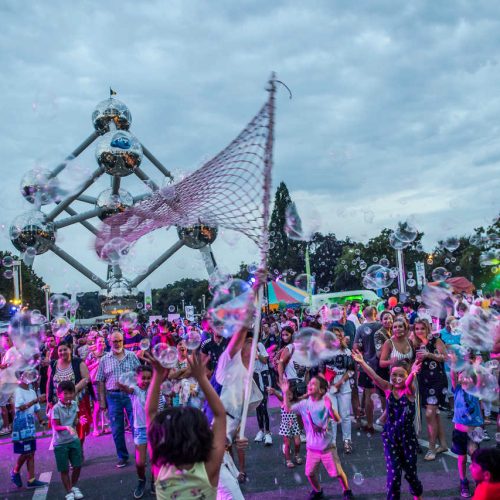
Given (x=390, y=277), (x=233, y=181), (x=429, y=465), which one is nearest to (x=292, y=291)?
(x=390, y=277)

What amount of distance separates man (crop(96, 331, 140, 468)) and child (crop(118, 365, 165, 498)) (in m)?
0.66

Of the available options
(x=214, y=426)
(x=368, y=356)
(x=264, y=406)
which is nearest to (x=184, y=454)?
(x=214, y=426)

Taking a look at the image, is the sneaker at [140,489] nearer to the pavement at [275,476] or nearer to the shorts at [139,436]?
the pavement at [275,476]

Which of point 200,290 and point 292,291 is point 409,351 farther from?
point 200,290

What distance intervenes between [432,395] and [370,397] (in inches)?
53.3

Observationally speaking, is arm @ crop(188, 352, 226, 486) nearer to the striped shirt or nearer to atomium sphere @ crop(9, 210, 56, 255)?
the striped shirt

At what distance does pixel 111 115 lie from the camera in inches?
703

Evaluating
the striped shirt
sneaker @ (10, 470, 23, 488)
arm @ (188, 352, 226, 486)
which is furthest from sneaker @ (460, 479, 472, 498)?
sneaker @ (10, 470, 23, 488)

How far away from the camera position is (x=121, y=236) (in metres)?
6.38

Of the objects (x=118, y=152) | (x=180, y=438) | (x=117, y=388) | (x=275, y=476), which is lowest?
(x=275, y=476)

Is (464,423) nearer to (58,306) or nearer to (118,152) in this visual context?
(58,306)

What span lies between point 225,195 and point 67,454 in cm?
332

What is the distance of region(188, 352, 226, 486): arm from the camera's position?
2369mm

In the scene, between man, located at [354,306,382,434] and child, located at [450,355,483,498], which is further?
man, located at [354,306,382,434]
